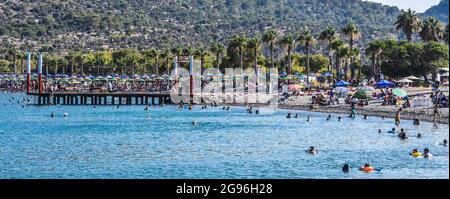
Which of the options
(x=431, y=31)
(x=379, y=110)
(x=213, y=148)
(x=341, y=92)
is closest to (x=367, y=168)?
(x=213, y=148)

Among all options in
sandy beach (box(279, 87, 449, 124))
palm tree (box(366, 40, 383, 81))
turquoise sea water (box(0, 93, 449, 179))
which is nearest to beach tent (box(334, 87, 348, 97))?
sandy beach (box(279, 87, 449, 124))

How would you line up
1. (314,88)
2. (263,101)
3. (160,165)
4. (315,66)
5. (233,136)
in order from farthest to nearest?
(315,66)
(314,88)
(263,101)
(233,136)
(160,165)

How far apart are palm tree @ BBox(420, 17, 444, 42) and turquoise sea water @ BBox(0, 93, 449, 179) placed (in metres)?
44.6

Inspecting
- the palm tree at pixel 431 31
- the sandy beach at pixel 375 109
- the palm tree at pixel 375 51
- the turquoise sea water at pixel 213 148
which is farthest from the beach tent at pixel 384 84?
the palm tree at pixel 375 51

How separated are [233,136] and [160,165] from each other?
2245cm

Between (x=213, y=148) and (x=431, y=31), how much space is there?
8085cm

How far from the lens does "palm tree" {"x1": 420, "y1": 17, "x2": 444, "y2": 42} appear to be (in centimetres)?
12740

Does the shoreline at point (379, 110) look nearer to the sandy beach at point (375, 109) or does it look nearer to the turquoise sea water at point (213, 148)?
the sandy beach at point (375, 109)

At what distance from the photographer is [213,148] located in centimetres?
5634

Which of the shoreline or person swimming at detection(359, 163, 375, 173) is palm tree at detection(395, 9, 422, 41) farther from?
person swimming at detection(359, 163, 375, 173)

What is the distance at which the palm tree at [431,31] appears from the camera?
127 metres
